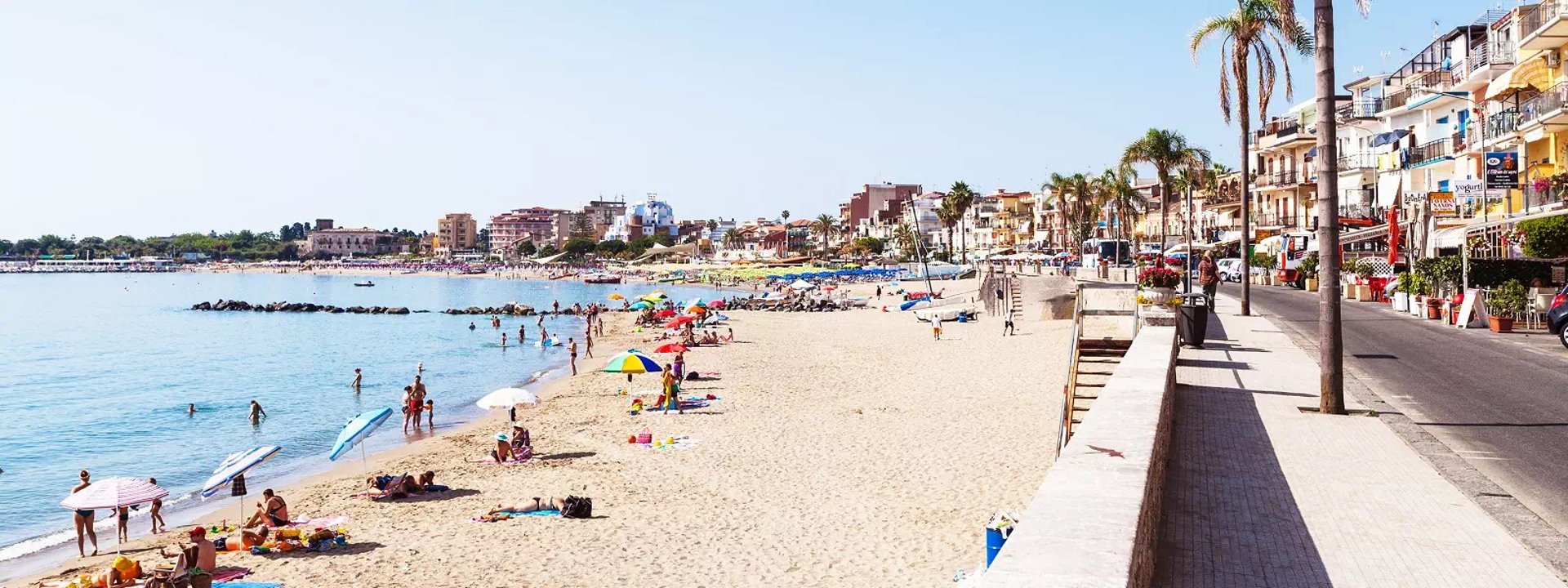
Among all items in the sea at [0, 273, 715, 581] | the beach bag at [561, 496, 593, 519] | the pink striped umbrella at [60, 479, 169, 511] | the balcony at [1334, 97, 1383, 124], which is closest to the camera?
the beach bag at [561, 496, 593, 519]

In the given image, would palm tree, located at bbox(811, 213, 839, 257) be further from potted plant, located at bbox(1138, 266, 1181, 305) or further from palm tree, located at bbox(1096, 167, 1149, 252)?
potted plant, located at bbox(1138, 266, 1181, 305)

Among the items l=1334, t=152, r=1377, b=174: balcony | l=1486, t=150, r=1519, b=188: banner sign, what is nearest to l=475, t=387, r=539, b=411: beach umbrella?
l=1486, t=150, r=1519, b=188: banner sign

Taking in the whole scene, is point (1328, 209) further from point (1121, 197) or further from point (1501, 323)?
point (1121, 197)

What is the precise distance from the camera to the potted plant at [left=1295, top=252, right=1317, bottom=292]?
147 ft

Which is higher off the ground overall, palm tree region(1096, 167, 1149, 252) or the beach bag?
palm tree region(1096, 167, 1149, 252)

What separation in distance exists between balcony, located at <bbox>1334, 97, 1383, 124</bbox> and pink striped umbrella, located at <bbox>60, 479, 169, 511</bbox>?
5193 centimetres

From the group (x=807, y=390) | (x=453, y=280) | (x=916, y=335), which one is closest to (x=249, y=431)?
(x=807, y=390)

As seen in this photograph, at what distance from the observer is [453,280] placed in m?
182

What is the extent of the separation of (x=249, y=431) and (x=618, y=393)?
10.1 metres

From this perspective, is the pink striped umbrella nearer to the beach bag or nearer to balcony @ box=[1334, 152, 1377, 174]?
the beach bag

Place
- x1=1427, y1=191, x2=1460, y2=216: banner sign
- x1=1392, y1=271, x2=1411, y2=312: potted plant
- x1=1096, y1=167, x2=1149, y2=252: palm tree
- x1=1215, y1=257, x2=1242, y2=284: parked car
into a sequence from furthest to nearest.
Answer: x1=1096, y1=167, x2=1149, y2=252: palm tree < x1=1215, y1=257, x2=1242, y2=284: parked car < x1=1427, y1=191, x2=1460, y2=216: banner sign < x1=1392, y1=271, x2=1411, y2=312: potted plant

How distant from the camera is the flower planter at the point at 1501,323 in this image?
957 inches

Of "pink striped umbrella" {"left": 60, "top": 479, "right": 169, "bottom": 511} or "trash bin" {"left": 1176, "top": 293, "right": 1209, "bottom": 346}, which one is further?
"trash bin" {"left": 1176, "top": 293, "right": 1209, "bottom": 346}

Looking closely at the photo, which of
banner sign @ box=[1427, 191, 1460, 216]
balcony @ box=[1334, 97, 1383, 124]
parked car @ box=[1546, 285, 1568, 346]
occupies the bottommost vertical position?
parked car @ box=[1546, 285, 1568, 346]
